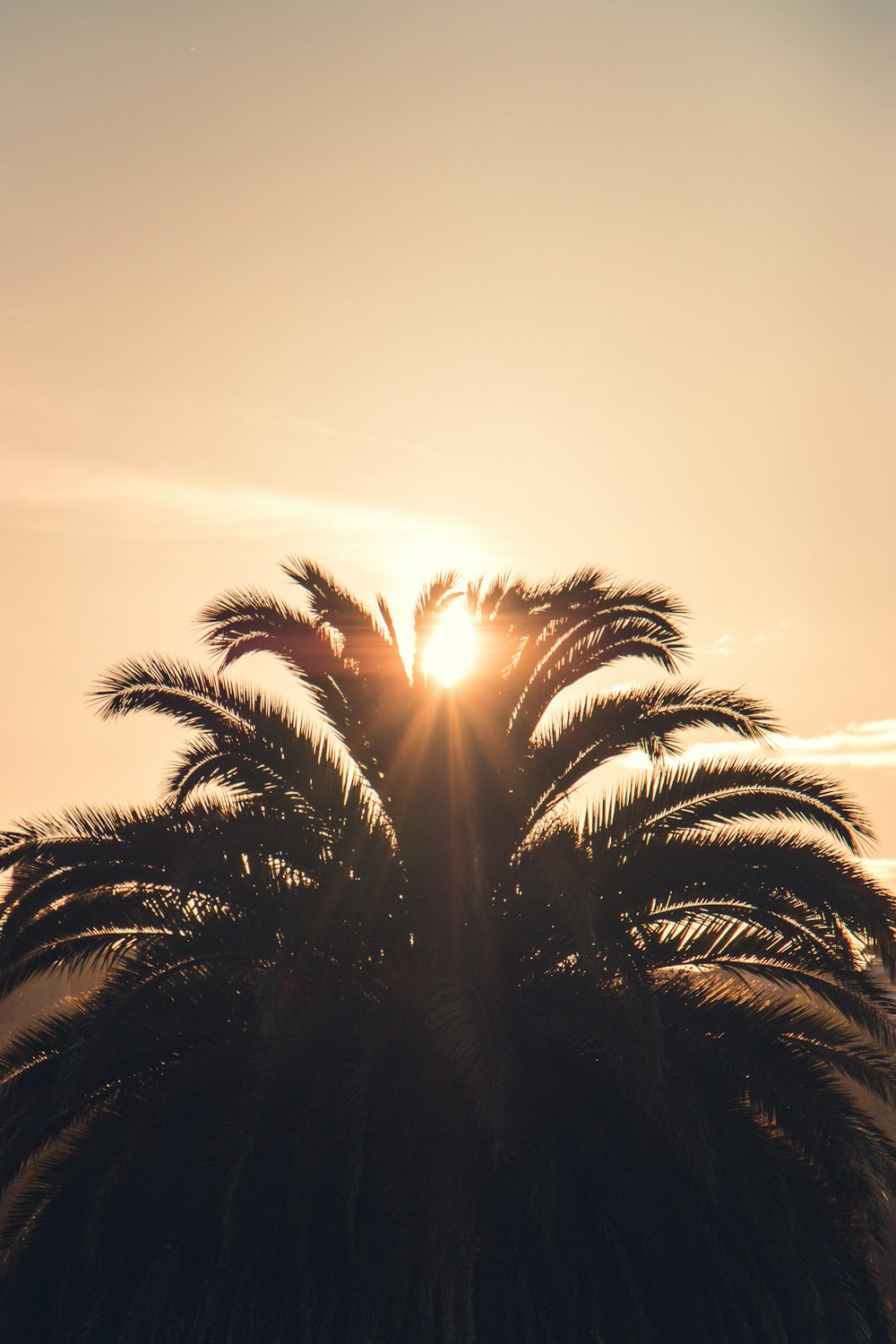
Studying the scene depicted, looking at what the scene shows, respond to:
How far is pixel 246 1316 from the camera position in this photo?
1086 centimetres

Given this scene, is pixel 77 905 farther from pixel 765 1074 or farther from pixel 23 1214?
pixel 765 1074

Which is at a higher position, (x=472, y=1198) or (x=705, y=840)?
(x=705, y=840)

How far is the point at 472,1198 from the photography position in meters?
10.7

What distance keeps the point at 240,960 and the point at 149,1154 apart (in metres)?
1.83

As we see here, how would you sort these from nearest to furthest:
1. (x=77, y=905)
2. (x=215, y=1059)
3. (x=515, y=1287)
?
(x=515, y=1287)
(x=215, y=1059)
(x=77, y=905)

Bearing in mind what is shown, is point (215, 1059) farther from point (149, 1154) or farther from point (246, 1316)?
point (246, 1316)

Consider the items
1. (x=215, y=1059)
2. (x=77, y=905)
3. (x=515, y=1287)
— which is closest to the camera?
(x=515, y=1287)

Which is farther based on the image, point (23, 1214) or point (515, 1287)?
point (23, 1214)

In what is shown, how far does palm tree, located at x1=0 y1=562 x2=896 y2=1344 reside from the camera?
10.6 meters

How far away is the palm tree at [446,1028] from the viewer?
1056 cm

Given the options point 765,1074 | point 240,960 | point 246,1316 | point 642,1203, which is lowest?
point 246,1316

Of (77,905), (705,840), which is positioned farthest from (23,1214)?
(705,840)

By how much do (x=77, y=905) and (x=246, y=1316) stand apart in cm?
410

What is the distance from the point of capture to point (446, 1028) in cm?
1001
